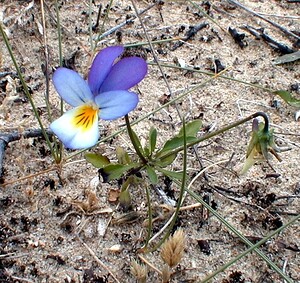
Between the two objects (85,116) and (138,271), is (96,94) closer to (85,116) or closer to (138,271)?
(85,116)

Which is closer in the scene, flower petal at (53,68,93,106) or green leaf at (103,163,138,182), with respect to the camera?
flower petal at (53,68,93,106)

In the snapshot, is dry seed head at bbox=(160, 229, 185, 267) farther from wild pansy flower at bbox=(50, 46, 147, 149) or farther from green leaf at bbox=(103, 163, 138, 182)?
wild pansy flower at bbox=(50, 46, 147, 149)

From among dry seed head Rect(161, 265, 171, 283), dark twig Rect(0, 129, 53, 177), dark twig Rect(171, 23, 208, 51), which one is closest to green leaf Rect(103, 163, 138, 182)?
dry seed head Rect(161, 265, 171, 283)

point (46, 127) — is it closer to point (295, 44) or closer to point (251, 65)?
point (251, 65)

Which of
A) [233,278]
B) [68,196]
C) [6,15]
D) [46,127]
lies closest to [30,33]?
[6,15]

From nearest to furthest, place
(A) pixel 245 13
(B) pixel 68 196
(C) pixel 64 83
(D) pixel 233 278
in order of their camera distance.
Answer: (C) pixel 64 83
(D) pixel 233 278
(B) pixel 68 196
(A) pixel 245 13

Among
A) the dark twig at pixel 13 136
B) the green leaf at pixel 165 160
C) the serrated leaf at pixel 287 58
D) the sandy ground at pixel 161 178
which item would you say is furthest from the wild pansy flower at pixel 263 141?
the serrated leaf at pixel 287 58

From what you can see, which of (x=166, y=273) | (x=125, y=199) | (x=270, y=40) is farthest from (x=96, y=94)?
(x=270, y=40)
